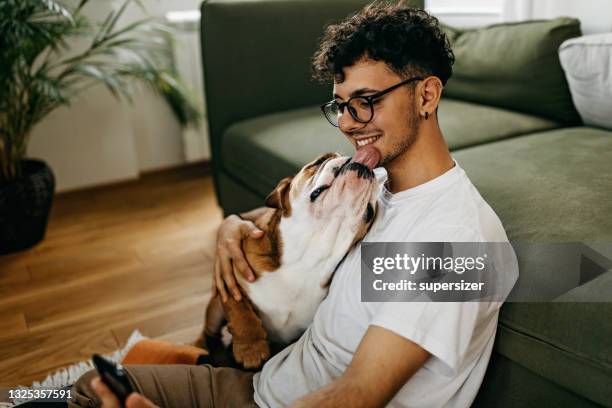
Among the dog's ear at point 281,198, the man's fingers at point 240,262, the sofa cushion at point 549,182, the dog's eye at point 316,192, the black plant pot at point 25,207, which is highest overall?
the dog's eye at point 316,192

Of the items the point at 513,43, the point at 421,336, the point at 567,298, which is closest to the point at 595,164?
the point at 567,298

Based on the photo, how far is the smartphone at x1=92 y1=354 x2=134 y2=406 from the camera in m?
1.02

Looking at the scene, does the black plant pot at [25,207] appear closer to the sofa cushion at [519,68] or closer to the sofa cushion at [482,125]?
the sofa cushion at [482,125]

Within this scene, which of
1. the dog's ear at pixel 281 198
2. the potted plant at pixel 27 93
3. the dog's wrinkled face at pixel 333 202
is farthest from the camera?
the potted plant at pixel 27 93

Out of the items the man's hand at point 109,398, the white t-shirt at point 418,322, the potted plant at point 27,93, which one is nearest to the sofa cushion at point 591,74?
the white t-shirt at point 418,322

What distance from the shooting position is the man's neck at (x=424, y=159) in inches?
45.0

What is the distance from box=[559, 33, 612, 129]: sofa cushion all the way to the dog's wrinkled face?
110 centimetres

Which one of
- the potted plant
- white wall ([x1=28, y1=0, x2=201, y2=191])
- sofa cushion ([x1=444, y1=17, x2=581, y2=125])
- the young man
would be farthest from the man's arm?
white wall ([x1=28, y1=0, x2=201, y2=191])

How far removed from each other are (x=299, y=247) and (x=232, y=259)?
0.20 m

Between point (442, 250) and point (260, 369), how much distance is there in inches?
22.9

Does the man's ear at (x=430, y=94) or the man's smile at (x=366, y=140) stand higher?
the man's ear at (x=430, y=94)

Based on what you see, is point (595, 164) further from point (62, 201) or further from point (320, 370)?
point (62, 201)

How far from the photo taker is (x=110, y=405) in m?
1.01

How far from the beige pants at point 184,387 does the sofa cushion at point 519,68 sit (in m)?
1.59
